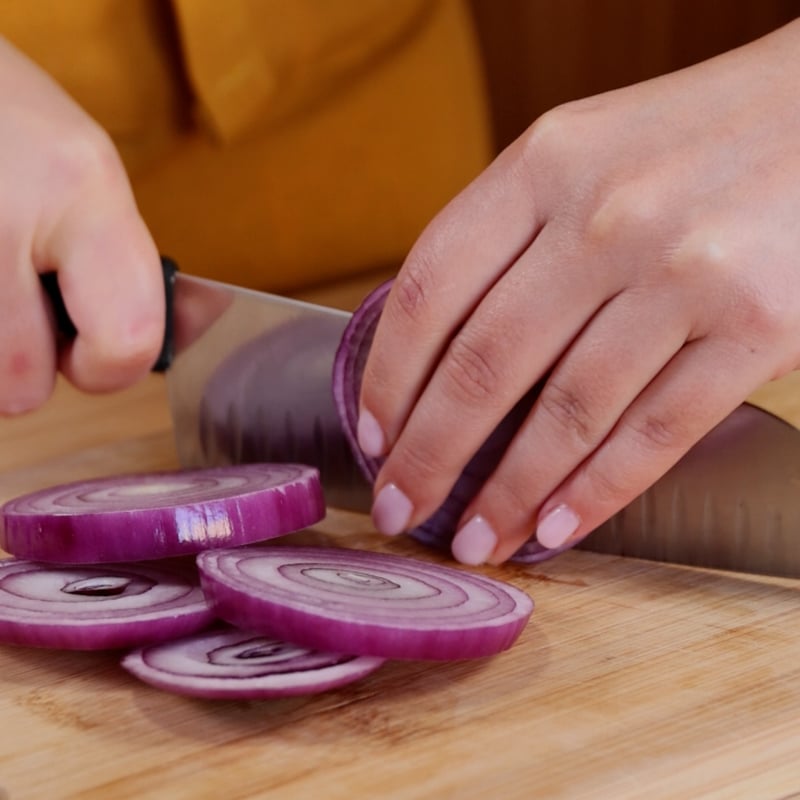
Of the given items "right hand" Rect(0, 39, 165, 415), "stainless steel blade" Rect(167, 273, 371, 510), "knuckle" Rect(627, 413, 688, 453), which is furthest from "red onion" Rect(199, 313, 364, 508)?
"knuckle" Rect(627, 413, 688, 453)

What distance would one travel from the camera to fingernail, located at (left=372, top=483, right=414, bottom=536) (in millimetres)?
1138

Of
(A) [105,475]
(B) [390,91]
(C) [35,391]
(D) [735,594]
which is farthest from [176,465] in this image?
(B) [390,91]

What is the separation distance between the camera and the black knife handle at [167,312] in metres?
1.24

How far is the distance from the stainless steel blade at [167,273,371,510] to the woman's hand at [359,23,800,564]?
0.18 metres

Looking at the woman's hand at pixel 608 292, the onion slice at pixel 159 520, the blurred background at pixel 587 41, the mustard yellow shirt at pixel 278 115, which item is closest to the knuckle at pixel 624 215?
the woman's hand at pixel 608 292

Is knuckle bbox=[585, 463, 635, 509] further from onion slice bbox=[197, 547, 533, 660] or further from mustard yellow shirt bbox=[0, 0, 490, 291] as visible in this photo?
mustard yellow shirt bbox=[0, 0, 490, 291]

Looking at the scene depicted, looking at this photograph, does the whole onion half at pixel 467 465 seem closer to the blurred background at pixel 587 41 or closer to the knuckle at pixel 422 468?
the knuckle at pixel 422 468

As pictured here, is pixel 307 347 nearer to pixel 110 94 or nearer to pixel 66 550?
pixel 66 550

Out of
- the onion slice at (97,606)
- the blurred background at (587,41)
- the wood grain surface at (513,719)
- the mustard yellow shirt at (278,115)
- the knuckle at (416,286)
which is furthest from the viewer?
the blurred background at (587,41)

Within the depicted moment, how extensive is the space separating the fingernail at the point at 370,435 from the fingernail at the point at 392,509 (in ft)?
0.13

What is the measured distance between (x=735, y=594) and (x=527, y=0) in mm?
1767

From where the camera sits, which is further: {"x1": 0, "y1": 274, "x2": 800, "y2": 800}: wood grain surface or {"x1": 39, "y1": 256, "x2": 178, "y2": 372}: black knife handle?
{"x1": 39, "y1": 256, "x2": 178, "y2": 372}: black knife handle

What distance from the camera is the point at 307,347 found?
1267mm

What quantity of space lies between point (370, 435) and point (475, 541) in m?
0.14
